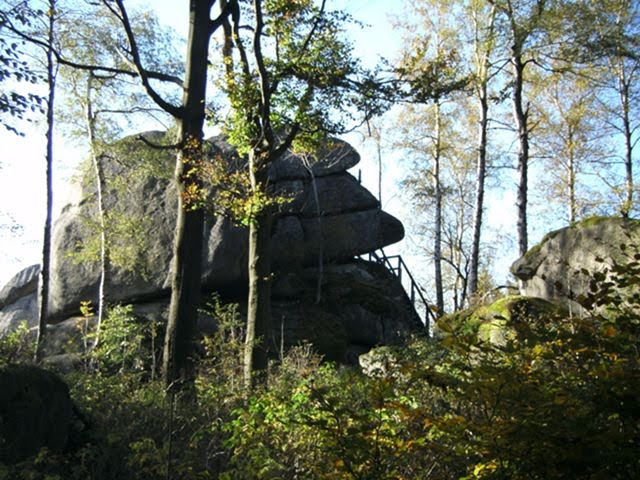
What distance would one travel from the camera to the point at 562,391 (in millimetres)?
2857

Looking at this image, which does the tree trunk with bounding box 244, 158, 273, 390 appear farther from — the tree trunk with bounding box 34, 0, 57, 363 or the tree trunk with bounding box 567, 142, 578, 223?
the tree trunk with bounding box 567, 142, 578, 223

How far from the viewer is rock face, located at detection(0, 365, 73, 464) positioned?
15.6 ft

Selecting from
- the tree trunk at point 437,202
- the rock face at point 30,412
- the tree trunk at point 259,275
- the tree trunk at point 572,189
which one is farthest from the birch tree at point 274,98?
the tree trunk at point 572,189

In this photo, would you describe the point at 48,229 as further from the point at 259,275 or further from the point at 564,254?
the point at 564,254

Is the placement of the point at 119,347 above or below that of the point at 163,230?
below

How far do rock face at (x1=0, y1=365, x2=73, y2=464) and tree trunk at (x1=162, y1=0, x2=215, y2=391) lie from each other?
136 inches

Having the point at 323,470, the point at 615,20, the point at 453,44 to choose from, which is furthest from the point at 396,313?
the point at 323,470

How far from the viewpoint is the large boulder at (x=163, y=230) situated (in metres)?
16.0

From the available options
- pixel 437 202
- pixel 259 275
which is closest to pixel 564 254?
pixel 259 275

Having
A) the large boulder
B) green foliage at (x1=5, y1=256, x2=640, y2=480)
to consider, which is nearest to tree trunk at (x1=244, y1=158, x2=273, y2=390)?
green foliage at (x1=5, y1=256, x2=640, y2=480)

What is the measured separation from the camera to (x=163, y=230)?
17016 mm

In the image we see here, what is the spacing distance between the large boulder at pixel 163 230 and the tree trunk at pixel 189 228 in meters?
5.01

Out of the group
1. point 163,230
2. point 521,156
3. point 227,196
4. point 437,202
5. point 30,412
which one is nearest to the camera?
point 30,412

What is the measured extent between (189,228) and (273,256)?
865 cm
